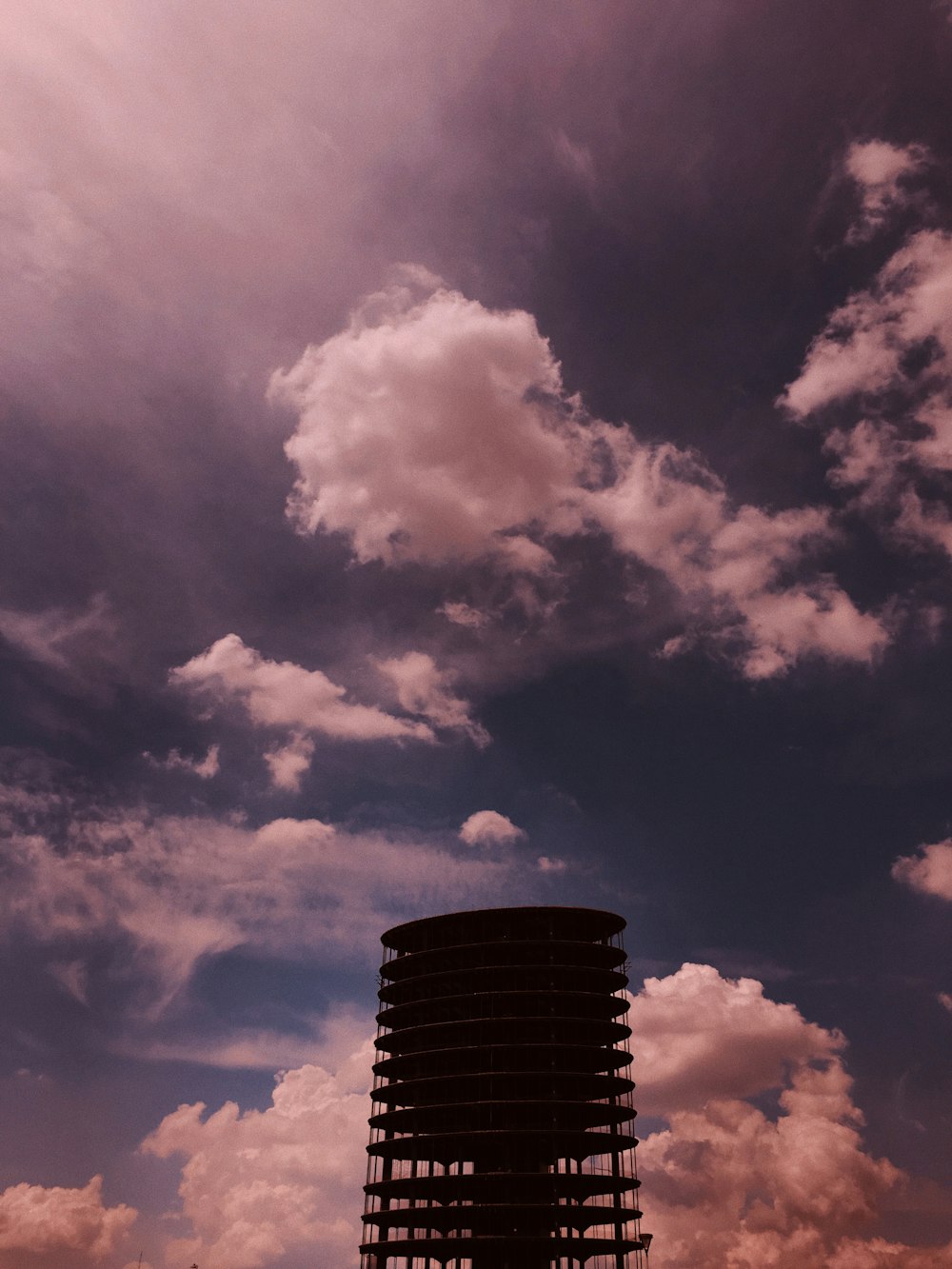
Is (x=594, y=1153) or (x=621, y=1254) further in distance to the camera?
(x=594, y=1153)

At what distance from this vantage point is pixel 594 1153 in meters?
67.4

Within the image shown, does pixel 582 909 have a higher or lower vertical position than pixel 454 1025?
higher

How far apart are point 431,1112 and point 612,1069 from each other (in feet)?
47.6

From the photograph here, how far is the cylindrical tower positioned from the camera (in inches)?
2443

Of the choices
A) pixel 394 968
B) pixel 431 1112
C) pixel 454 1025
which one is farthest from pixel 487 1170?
Answer: pixel 394 968

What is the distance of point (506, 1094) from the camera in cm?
6631

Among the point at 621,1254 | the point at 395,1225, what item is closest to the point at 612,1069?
the point at 621,1254

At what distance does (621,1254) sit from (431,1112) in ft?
53.6

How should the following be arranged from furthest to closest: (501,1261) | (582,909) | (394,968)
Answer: (394,968), (582,909), (501,1261)

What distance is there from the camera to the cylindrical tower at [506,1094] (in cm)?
6206

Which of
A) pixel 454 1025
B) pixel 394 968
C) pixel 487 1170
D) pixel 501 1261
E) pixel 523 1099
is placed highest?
pixel 394 968

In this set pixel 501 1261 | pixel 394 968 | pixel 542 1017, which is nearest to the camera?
pixel 501 1261

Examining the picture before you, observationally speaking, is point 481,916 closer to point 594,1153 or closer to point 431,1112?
point 431,1112

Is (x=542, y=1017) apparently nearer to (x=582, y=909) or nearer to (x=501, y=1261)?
(x=582, y=909)
